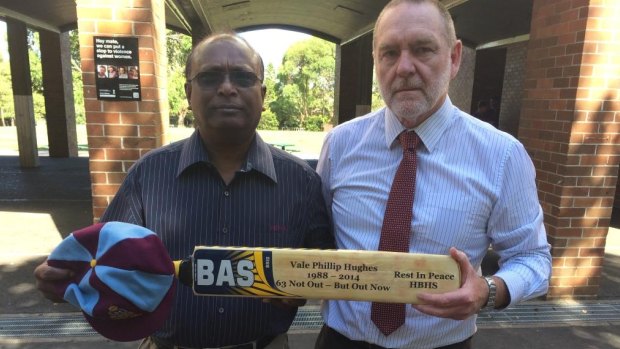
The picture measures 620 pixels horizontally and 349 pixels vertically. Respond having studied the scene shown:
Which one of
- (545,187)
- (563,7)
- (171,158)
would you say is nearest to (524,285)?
(171,158)

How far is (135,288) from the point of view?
1247 millimetres

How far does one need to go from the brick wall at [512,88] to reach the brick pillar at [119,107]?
977cm

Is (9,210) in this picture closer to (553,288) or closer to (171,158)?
(171,158)

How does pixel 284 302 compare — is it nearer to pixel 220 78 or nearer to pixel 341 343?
pixel 341 343

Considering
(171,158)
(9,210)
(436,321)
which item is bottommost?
(9,210)

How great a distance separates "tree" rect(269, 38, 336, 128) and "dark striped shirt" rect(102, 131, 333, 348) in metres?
39.3

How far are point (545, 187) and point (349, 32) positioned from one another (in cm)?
845

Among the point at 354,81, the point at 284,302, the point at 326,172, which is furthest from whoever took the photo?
the point at 354,81

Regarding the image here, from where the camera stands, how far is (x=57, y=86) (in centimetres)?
1211

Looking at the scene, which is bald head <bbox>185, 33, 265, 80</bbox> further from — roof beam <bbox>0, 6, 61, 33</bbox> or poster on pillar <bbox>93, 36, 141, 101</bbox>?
roof beam <bbox>0, 6, 61, 33</bbox>

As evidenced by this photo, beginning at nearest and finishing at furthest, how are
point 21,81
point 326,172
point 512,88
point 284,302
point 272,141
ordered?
point 284,302, point 326,172, point 21,81, point 512,88, point 272,141

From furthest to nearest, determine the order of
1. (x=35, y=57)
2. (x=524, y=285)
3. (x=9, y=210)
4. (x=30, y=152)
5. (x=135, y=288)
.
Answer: (x=35, y=57), (x=30, y=152), (x=9, y=210), (x=524, y=285), (x=135, y=288)

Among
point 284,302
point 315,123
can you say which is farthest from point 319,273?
point 315,123

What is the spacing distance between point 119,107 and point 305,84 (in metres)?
40.6
